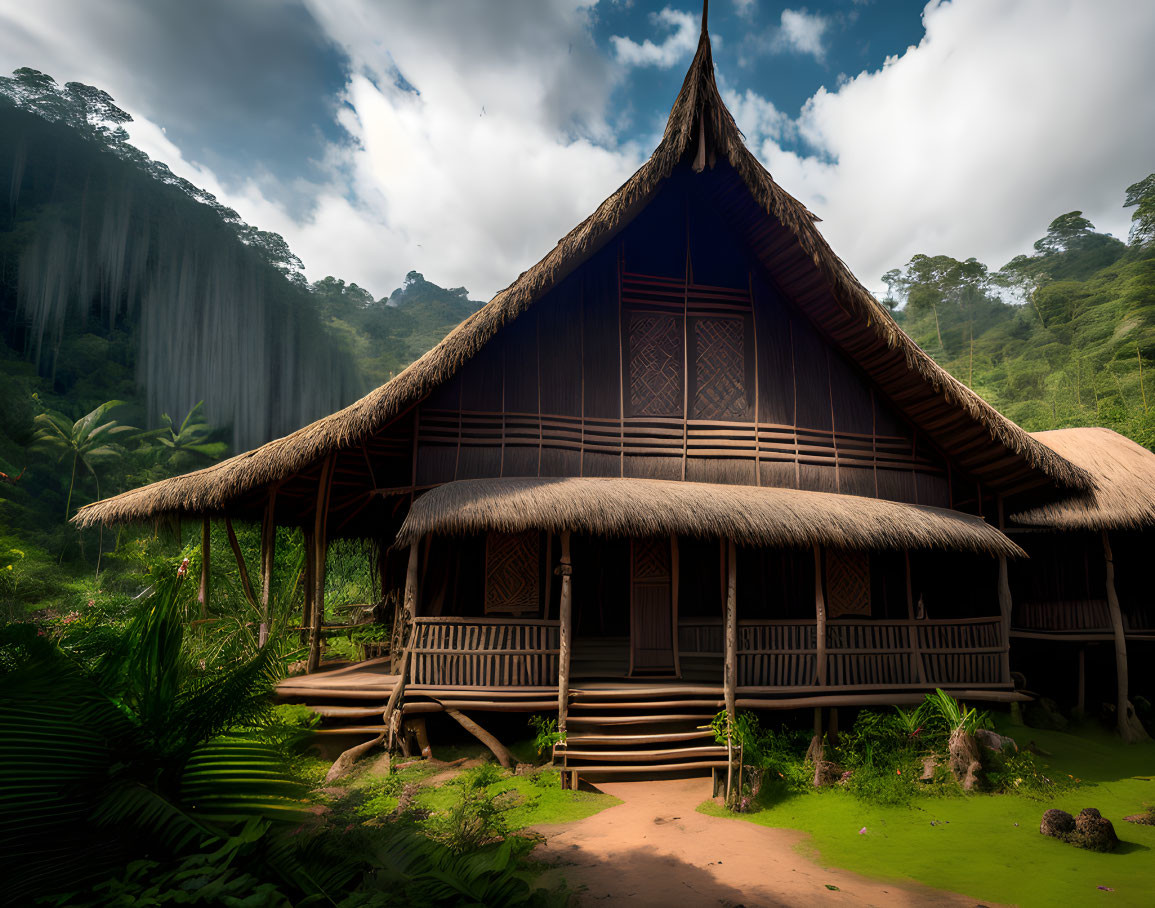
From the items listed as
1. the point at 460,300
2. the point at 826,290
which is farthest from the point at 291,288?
the point at 826,290

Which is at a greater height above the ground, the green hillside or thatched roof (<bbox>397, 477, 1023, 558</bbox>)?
the green hillside

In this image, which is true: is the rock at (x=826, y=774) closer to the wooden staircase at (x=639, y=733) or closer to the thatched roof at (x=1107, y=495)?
the wooden staircase at (x=639, y=733)

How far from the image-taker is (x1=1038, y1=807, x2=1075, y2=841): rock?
5.90 meters

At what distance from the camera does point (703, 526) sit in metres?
7.39

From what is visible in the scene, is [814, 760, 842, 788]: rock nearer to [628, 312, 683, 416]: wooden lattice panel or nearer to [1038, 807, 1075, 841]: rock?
[1038, 807, 1075, 841]: rock

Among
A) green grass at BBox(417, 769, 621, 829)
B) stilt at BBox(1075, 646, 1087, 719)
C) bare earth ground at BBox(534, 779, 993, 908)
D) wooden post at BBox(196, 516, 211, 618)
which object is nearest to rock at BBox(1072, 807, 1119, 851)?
bare earth ground at BBox(534, 779, 993, 908)

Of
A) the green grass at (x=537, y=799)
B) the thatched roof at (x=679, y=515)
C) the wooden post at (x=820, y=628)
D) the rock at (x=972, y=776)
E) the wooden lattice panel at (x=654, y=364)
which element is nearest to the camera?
the green grass at (x=537, y=799)

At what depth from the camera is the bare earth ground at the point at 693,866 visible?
4547mm

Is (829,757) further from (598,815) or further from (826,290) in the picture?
(826,290)

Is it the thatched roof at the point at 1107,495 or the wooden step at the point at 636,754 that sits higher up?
the thatched roof at the point at 1107,495

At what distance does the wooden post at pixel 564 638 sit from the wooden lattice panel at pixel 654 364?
8.89 ft

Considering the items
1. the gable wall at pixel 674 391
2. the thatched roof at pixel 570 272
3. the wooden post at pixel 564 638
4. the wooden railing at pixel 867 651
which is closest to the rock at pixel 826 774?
the wooden railing at pixel 867 651

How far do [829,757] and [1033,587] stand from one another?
21.7ft

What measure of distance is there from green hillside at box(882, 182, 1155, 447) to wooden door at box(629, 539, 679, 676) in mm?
15302
